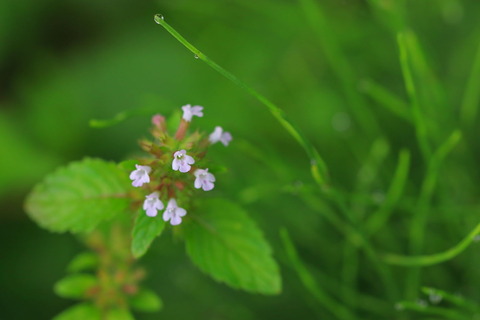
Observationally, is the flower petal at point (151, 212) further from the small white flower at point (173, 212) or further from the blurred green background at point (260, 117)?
the blurred green background at point (260, 117)

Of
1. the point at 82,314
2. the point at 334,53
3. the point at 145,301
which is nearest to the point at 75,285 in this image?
the point at 82,314

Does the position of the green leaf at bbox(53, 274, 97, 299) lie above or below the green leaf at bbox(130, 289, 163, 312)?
below

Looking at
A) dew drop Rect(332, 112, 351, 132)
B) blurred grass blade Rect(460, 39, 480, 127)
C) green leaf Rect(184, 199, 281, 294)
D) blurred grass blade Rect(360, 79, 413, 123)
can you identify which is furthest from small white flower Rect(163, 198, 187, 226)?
blurred grass blade Rect(460, 39, 480, 127)

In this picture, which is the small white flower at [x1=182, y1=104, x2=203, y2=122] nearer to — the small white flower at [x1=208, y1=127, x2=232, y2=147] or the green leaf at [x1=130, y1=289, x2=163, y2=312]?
the small white flower at [x1=208, y1=127, x2=232, y2=147]

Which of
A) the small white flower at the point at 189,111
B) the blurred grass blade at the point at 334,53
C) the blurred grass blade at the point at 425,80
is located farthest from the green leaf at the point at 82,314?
the blurred grass blade at the point at 425,80

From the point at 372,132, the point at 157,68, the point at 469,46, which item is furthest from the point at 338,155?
the point at 157,68

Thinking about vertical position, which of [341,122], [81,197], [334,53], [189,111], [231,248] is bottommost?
[81,197]

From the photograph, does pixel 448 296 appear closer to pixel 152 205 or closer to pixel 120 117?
pixel 152 205
